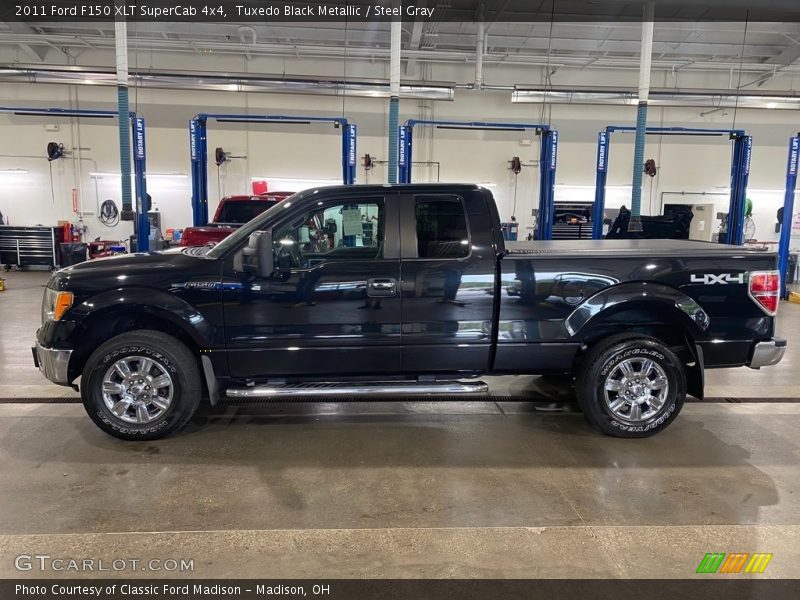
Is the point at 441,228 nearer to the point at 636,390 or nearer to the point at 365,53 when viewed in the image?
the point at 636,390

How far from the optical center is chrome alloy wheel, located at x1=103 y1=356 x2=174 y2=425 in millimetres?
3939

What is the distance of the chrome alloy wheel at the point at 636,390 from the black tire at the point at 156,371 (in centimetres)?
299

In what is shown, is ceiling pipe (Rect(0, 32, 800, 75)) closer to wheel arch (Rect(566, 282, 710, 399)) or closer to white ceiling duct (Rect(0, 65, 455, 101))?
white ceiling duct (Rect(0, 65, 455, 101))

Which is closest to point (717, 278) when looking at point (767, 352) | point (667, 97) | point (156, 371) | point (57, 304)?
point (767, 352)

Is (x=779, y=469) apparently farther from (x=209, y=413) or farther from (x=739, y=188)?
(x=739, y=188)

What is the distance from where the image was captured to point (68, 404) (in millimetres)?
4855

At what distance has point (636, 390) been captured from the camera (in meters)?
4.16

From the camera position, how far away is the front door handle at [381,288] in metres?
3.92

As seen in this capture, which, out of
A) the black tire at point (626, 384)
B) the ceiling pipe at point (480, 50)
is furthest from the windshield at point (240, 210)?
the black tire at point (626, 384)

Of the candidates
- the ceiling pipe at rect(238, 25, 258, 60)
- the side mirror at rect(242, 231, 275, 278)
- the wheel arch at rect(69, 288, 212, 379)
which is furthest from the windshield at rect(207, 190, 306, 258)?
the ceiling pipe at rect(238, 25, 258, 60)

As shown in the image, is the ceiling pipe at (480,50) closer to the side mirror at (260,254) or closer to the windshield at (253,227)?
the windshield at (253,227)

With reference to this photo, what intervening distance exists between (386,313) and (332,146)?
12610 millimetres

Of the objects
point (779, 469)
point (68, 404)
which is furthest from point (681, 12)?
point (68, 404)

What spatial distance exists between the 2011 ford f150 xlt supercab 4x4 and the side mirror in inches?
1.5
